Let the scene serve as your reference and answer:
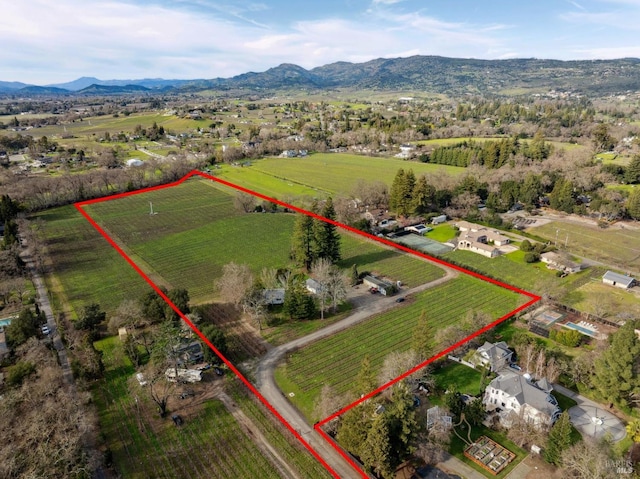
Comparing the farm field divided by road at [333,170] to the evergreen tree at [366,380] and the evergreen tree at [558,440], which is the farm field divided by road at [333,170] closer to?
the evergreen tree at [366,380]

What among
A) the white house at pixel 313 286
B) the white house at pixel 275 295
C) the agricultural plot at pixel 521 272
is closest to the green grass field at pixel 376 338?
the agricultural plot at pixel 521 272

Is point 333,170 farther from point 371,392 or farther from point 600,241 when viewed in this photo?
point 371,392

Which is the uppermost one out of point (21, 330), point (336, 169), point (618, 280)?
point (21, 330)

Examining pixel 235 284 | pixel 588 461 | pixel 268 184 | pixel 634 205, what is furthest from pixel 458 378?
pixel 268 184

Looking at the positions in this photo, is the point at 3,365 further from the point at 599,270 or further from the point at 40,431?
the point at 599,270

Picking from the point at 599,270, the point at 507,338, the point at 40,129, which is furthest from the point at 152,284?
the point at 40,129

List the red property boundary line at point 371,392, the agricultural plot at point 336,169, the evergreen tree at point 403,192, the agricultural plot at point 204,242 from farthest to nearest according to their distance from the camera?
1. the agricultural plot at point 336,169
2. the evergreen tree at point 403,192
3. the agricultural plot at point 204,242
4. the red property boundary line at point 371,392

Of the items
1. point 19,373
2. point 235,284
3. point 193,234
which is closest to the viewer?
point 19,373
